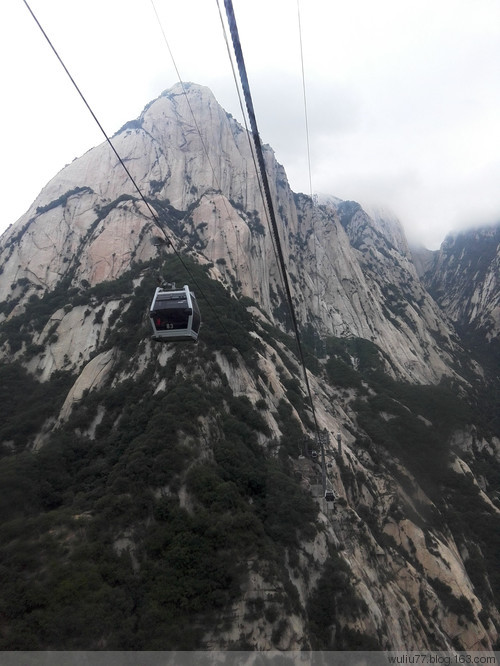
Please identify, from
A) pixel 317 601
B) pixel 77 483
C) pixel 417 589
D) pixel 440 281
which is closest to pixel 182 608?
pixel 317 601

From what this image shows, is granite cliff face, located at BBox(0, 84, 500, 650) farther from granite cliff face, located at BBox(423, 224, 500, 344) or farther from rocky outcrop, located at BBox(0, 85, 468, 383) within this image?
granite cliff face, located at BBox(423, 224, 500, 344)

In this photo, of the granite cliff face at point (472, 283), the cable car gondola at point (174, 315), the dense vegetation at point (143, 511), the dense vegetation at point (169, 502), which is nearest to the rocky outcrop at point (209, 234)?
the dense vegetation at point (169, 502)

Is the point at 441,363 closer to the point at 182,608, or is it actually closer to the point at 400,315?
the point at 400,315

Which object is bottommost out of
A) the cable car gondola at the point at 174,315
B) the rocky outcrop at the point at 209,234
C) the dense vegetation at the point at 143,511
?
the dense vegetation at the point at 143,511

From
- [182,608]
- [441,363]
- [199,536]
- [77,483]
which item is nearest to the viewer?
[182,608]

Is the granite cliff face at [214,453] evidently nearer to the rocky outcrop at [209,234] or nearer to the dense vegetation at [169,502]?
the dense vegetation at [169,502]

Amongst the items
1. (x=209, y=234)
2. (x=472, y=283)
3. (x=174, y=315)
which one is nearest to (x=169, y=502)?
(x=174, y=315)
